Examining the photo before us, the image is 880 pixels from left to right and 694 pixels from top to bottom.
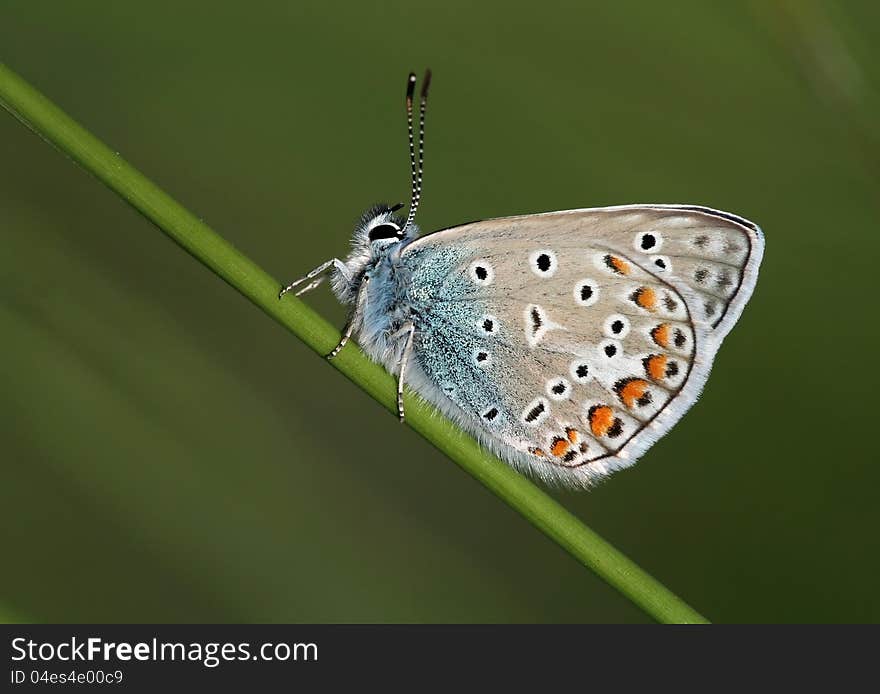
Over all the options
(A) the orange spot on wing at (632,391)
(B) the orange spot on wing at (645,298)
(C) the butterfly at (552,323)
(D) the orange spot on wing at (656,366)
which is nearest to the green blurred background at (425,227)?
(C) the butterfly at (552,323)

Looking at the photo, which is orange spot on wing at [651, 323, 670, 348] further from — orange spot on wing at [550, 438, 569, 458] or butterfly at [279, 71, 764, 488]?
orange spot on wing at [550, 438, 569, 458]

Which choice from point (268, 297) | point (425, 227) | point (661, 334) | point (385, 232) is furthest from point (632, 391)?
point (425, 227)

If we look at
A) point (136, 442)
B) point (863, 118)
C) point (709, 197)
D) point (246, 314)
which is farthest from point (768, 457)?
point (136, 442)

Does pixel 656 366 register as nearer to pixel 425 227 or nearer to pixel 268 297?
pixel 268 297

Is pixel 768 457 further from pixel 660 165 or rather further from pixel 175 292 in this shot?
pixel 175 292

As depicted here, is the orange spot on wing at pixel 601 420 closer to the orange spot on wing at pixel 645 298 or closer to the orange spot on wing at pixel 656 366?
the orange spot on wing at pixel 656 366

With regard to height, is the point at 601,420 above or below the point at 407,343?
below

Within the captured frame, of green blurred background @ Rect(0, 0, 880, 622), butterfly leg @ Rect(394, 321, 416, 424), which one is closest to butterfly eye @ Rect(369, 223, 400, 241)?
butterfly leg @ Rect(394, 321, 416, 424)
